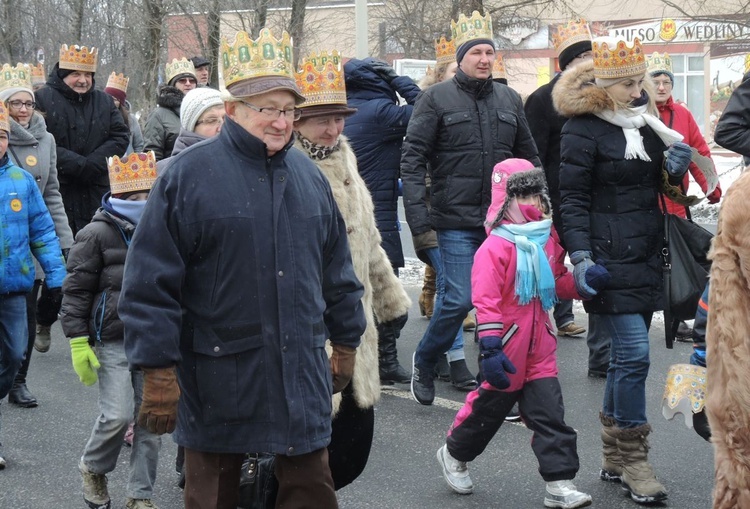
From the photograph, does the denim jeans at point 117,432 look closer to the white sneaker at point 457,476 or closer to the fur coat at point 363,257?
the fur coat at point 363,257

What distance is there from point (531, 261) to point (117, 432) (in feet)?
7.05

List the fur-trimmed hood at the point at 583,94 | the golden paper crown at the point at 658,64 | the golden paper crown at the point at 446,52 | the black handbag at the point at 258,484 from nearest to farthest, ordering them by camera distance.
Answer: the black handbag at the point at 258,484 → the fur-trimmed hood at the point at 583,94 → the golden paper crown at the point at 446,52 → the golden paper crown at the point at 658,64

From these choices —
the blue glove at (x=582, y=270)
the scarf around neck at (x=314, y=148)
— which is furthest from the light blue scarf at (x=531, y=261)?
the scarf around neck at (x=314, y=148)

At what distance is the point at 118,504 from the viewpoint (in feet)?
18.7

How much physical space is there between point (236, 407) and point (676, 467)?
3024mm

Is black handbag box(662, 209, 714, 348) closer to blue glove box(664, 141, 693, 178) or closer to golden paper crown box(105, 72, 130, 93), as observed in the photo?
blue glove box(664, 141, 693, 178)

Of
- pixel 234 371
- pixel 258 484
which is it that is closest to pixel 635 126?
pixel 258 484

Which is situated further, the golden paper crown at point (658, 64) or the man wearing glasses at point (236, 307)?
the golden paper crown at point (658, 64)

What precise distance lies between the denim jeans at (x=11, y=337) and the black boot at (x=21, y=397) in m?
1.06

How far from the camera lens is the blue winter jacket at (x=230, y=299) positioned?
3.77 metres

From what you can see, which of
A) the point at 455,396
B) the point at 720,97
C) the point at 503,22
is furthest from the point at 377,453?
the point at 720,97

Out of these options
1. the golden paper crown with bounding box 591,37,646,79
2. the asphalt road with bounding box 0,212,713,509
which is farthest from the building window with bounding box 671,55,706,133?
the golden paper crown with bounding box 591,37,646,79

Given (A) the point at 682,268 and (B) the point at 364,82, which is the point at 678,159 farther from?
(B) the point at 364,82

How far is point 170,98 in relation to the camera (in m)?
10.1
